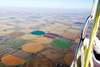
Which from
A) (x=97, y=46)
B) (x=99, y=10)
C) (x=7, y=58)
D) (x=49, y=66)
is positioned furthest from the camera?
(x=7, y=58)

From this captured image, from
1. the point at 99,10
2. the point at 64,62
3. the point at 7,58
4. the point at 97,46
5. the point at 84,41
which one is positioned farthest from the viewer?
the point at 7,58

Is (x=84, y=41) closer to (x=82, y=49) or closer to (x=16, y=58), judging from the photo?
(x=82, y=49)

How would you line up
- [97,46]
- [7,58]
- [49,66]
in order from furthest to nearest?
1. [7,58]
2. [49,66]
3. [97,46]

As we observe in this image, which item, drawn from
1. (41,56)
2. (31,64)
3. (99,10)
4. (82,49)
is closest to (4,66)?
(31,64)

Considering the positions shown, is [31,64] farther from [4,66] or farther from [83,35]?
[83,35]

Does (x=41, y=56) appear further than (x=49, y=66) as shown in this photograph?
Yes

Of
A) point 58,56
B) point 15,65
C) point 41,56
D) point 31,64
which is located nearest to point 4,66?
point 15,65

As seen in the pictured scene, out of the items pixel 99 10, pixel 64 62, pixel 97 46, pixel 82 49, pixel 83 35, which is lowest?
pixel 64 62

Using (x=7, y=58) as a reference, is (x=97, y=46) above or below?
above

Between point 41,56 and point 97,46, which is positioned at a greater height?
point 97,46
